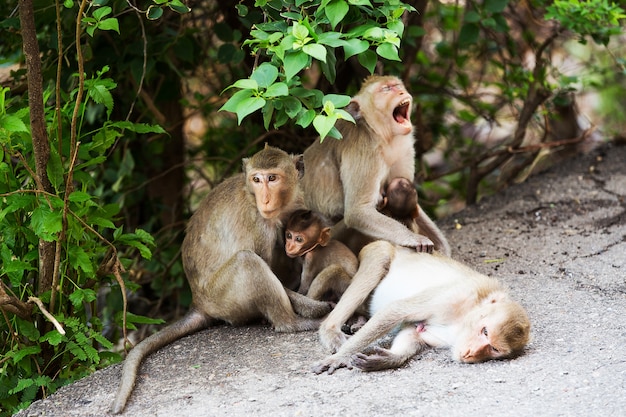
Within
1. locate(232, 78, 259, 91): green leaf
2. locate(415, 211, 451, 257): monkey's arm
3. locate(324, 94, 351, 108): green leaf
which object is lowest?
locate(415, 211, 451, 257): monkey's arm

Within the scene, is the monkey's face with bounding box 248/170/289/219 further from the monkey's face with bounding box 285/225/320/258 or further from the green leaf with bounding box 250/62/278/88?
the green leaf with bounding box 250/62/278/88

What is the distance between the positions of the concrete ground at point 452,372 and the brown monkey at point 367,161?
33.2 inches

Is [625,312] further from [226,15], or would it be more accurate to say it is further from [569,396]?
[226,15]

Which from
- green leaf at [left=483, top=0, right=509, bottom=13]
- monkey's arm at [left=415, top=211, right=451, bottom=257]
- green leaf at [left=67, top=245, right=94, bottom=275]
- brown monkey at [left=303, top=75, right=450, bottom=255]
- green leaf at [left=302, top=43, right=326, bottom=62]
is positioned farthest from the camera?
green leaf at [left=483, top=0, right=509, bottom=13]

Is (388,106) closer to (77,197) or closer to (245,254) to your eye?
(245,254)

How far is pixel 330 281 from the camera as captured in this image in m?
4.85

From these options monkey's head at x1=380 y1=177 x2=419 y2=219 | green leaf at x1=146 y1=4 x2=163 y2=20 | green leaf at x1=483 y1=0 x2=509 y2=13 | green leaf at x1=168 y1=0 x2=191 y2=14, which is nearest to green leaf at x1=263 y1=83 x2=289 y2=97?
green leaf at x1=168 y1=0 x2=191 y2=14

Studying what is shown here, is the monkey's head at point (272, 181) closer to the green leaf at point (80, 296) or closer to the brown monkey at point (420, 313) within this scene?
the brown monkey at point (420, 313)

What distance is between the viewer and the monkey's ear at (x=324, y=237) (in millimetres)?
4812

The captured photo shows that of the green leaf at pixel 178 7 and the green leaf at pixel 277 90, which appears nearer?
the green leaf at pixel 277 90

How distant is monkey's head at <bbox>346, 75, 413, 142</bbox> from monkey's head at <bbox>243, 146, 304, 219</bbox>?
2.06ft

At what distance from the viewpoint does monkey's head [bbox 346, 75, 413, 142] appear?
512 cm

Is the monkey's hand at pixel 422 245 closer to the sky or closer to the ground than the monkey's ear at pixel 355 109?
closer to the ground

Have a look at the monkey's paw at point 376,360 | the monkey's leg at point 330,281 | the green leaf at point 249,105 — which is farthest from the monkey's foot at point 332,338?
the green leaf at point 249,105
